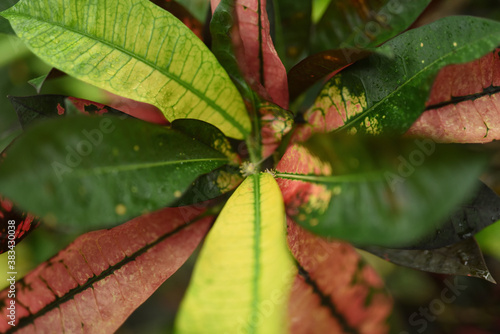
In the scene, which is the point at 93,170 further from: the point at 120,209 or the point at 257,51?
the point at 257,51

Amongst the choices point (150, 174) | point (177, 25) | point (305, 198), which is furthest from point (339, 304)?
point (177, 25)

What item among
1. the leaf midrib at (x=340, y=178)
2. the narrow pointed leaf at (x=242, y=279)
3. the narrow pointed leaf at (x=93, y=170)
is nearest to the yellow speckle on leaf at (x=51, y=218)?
the narrow pointed leaf at (x=93, y=170)

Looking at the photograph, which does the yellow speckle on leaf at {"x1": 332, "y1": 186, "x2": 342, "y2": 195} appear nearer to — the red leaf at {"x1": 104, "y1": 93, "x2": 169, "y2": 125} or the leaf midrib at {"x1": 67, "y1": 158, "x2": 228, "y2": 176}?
the leaf midrib at {"x1": 67, "y1": 158, "x2": 228, "y2": 176}

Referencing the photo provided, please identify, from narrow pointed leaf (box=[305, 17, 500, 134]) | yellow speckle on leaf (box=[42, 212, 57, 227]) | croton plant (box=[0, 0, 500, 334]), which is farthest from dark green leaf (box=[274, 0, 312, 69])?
yellow speckle on leaf (box=[42, 212, 57, 227])

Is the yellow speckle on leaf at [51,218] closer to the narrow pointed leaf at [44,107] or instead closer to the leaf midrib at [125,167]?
the leaf midrib at [125,167]

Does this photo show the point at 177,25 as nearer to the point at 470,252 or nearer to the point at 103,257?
the point at 103,257

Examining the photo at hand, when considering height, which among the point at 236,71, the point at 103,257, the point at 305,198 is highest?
the point at 236,71

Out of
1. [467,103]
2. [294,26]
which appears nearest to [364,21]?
[294,26]
